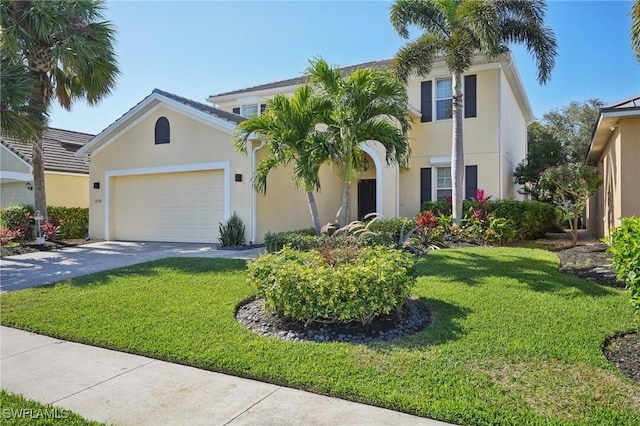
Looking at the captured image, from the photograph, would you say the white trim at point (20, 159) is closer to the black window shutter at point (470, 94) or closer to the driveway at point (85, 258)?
the driveway at point (85, 258)

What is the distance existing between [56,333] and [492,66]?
52.4 feet

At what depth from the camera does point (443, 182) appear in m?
17.0

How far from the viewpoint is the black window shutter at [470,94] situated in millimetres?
16328

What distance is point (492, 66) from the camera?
15.8 m

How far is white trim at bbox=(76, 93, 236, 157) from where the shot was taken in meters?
14.2

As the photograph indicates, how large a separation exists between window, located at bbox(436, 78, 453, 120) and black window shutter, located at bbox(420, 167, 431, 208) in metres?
2.20

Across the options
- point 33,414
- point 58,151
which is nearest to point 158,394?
point 33,414

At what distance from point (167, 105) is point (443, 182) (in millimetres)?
11019

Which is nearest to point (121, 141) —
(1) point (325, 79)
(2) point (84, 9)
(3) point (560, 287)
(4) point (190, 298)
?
(2) point (84, 9)

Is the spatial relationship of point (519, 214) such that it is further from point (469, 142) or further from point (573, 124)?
point (573, 124)

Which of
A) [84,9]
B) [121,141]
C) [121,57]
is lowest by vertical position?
[121,141]

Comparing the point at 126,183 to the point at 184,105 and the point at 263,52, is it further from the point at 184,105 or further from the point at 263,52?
the point at 263,52

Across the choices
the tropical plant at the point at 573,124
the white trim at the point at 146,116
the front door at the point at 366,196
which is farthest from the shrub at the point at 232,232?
the tropical plant at the point at 573,124

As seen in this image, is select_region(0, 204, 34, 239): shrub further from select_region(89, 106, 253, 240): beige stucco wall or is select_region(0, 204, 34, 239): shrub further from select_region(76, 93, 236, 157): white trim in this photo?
select_region(76, 93, 236, 157): white trim
